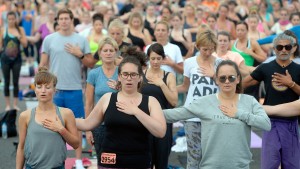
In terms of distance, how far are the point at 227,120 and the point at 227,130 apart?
81 mm

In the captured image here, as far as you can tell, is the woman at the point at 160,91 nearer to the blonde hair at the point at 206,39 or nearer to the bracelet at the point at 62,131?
the blonde hair at the point at 206,39

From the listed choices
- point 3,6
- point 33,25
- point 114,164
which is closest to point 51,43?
point 114,164

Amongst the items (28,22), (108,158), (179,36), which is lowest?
(108,158)

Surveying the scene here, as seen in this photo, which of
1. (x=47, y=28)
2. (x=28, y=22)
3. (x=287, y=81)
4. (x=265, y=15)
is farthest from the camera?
(x=28, y=22)

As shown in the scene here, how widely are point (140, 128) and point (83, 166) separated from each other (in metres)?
2.96

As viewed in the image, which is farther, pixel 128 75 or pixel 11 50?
pixel 11 50

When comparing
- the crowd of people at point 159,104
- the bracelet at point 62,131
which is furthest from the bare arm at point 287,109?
the bracelet at point 62,131

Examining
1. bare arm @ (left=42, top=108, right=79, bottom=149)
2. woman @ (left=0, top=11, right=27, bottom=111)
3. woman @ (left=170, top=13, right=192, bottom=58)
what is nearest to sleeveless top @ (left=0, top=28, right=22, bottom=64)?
woman @ (left=0, top=11, right=27, bottom=111)

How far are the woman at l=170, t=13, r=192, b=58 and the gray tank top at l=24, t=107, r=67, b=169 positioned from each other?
24.3 feet

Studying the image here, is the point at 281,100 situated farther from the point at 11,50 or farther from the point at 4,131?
the point at 11,50

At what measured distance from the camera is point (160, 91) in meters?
7.54

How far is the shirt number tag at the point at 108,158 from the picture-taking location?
19.1ft

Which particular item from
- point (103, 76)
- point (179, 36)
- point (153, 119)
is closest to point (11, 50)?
point (179, 36)

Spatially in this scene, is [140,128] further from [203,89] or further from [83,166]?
[83,166]
